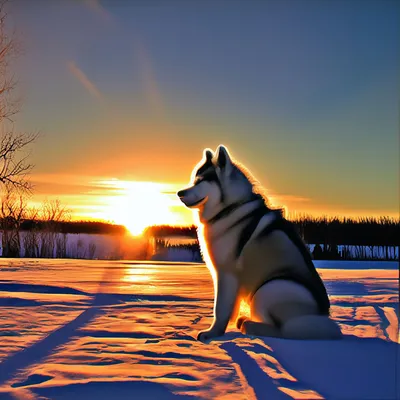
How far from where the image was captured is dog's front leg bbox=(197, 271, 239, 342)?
3.65 metres

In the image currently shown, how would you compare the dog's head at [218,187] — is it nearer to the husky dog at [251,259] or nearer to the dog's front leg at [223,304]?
the husky dog at [251,259]

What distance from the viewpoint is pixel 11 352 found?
3201mm

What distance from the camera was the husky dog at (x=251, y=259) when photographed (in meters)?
3.52

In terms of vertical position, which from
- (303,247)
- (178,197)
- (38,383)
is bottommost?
(38,383)

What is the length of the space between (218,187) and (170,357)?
1.42 metres

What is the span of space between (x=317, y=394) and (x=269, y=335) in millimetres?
1175

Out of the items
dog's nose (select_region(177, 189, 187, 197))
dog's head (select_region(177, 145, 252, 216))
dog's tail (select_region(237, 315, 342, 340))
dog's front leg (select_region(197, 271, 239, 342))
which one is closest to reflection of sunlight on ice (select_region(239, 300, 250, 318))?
dog's front leg (select_region(197, 271, 239, 342))

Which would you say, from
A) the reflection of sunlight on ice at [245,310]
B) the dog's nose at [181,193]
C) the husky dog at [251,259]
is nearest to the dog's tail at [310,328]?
the husky dog at [251,259]

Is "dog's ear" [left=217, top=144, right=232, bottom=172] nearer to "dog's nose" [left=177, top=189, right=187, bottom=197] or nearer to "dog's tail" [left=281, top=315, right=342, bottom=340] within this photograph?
"dog's nose" [left=177, top=189, right=187, bottom=197]

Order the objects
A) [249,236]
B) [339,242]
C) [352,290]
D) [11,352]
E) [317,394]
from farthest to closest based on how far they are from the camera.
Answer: [339,242], [352,290], [249,236], [11,352], [317,394]

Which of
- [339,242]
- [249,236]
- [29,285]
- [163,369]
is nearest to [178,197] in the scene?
[249,236]

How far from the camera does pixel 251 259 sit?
371 centimetres

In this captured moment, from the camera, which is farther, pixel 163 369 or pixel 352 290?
pixel 352 290

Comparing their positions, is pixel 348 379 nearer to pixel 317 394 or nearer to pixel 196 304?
pixel 317 394
